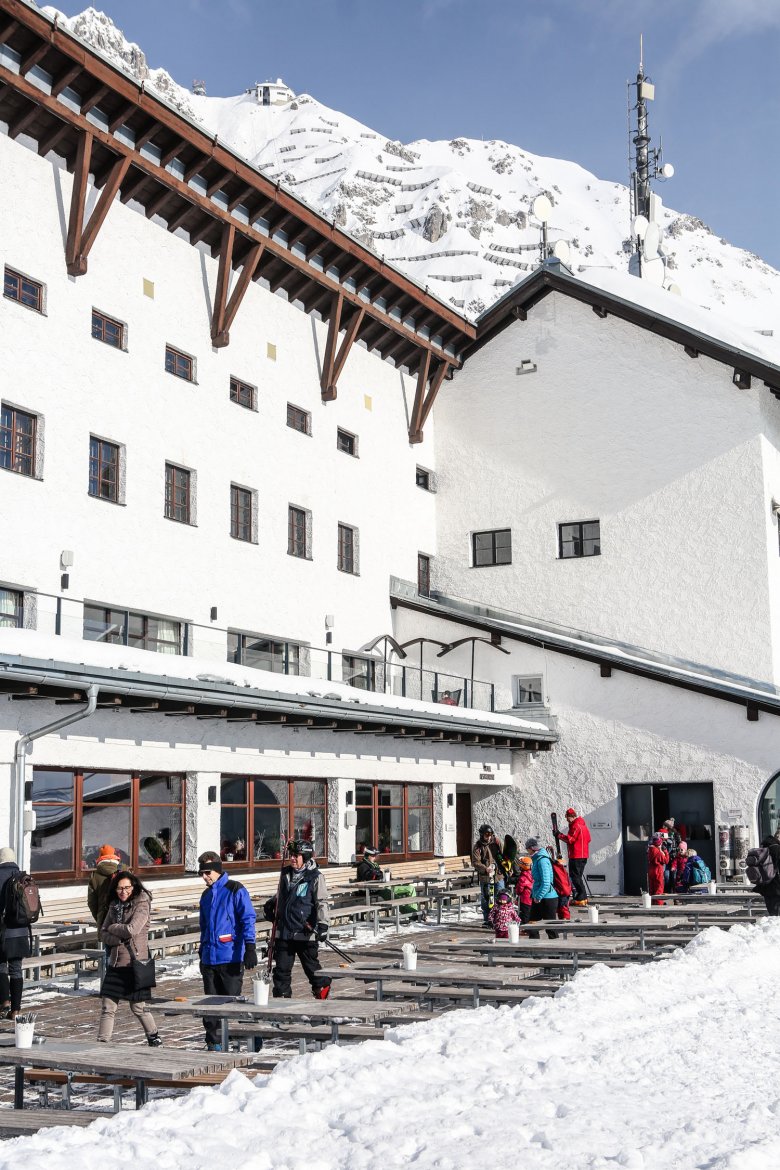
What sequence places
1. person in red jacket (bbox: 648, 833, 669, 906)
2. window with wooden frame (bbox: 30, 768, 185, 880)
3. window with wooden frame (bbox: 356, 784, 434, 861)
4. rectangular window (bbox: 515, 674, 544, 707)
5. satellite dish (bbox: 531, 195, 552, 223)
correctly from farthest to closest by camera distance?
satellite dish (bbox: 531, 195, 552, 223)
rectangular window (bbox: 515, 674, 544, 707)
window with wooden frame (bbox: 356, 784, 434, 861)
person in red jacket (bbox: 648, 833, 669, 906)
window with wooden frame (bbox: 30, 768, 185, 880)

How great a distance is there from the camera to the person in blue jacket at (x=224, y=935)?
1078 centimetres

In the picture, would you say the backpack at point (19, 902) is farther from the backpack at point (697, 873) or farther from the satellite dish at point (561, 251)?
the satellite dish at point (561, 251)

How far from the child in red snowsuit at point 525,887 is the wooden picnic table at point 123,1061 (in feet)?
33.6

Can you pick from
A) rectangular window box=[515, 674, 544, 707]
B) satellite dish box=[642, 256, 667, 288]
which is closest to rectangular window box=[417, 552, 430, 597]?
rectangular window box=[515, 674, 544, 707]

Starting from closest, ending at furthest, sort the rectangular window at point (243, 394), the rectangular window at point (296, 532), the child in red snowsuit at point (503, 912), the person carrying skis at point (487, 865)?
the child in red snowsuit at point (503, 912) → the person carrying skis at point (487, 865) → the rectangular window at point (243, 394) → the rectangular window at point (296, 532)

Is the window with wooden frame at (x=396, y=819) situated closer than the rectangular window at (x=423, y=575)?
Yes

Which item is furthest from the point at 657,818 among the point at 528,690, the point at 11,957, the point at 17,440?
the point at 11,957

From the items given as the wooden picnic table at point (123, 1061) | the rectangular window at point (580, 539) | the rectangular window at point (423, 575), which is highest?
the rectangular window at point (580, 539)

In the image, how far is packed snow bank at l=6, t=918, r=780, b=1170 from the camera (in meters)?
6.30

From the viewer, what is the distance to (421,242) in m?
181

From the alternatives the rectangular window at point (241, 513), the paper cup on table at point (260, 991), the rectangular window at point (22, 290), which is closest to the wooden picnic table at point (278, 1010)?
the paper cup on table at point (260, 991)

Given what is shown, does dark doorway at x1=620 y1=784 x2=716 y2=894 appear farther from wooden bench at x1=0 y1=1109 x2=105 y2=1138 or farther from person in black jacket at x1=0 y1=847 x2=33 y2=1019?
wooden bench at x1=0 y1=1109 x2=105 y2=1138

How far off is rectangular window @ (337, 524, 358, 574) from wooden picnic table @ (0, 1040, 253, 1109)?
23.1 m

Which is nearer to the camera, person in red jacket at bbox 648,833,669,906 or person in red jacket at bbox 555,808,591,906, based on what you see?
person in red jacket at bbox 648,833,669,906
